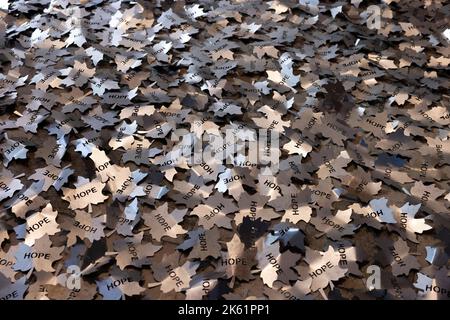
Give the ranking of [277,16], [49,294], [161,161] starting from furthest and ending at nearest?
1. [277,16]
2. [161,161]
3. [49,294]

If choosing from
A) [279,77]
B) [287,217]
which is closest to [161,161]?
[287,217]

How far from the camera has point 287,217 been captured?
1085mm

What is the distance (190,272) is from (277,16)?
103cm

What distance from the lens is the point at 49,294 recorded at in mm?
959

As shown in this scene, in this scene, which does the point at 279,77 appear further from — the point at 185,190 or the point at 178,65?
the point at 185,190

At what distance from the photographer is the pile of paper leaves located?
100 cm

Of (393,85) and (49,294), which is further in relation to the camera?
(393,85)

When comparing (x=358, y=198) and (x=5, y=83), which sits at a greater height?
(x=5, y=83)

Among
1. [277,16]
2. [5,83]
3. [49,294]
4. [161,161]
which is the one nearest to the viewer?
[49,294]

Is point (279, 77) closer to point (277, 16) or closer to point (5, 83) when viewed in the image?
point (277, 16)

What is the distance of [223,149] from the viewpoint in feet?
4.04

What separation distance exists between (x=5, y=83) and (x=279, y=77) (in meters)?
0.79

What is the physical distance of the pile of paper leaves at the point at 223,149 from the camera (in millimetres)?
1002
